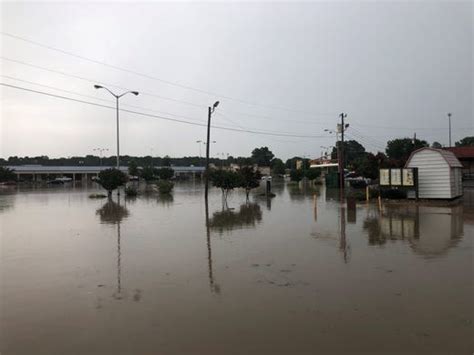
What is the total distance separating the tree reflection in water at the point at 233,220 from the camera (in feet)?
52.3

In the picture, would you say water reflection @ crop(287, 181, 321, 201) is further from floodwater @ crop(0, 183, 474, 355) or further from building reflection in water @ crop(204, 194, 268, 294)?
floodwater @ crop(0, 183, 474, 355)

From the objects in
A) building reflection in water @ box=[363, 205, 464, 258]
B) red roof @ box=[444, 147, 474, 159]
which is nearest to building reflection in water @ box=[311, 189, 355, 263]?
building reflection in water @ box=[363, 205, 464, 258]

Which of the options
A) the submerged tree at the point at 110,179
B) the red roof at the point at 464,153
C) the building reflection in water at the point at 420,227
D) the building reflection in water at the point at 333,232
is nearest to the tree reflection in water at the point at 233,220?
the building reflection in water at the point at 333,232

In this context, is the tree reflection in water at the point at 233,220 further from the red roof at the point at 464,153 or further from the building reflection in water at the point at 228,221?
the red roof at the point at 464,153

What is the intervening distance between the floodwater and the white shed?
10360 millimetres

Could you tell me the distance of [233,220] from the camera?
17.8 metres

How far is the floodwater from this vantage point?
5.25 meters

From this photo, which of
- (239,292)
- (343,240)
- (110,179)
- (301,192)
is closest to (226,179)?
(110,179)

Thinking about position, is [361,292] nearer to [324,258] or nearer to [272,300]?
[272,300]

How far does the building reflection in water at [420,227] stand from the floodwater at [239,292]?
128 mm

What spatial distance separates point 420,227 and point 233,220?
7.52m

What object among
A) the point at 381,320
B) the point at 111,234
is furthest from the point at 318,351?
the point at 111,234

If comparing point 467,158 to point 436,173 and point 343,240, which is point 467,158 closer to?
point 436,173

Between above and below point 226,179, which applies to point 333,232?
below
